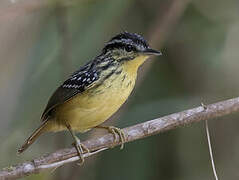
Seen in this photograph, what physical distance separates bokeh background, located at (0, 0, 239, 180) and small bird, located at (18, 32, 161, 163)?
3.67 ft

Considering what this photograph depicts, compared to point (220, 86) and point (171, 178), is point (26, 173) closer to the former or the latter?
point (171, 178)

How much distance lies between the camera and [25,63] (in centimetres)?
643

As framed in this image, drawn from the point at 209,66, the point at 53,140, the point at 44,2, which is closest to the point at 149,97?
the point at 209,66

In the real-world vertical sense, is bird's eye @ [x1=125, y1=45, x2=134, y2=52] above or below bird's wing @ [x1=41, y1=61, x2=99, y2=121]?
above

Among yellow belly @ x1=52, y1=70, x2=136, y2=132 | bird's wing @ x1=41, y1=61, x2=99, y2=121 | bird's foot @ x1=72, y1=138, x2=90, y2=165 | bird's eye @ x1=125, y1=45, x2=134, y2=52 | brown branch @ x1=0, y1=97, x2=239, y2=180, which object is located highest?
bird's eye @ x1=125, y1=45, x2=134, y2=52

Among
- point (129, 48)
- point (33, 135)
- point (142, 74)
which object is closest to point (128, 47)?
point (129, 48)

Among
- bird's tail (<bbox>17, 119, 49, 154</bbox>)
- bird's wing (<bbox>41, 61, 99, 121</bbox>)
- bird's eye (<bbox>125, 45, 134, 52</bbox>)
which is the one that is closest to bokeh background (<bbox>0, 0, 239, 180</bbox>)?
bird's tail (<bbox>17, 119, 49, 154</bbox>)

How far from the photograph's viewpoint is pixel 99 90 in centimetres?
470

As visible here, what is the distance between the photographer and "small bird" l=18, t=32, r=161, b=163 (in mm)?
4684

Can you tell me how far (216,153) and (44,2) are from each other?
98.0 inches

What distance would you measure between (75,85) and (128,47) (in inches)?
21.4

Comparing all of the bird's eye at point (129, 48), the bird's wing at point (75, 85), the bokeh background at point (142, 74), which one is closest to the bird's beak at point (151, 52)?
the bird's eye at point (129, 48)

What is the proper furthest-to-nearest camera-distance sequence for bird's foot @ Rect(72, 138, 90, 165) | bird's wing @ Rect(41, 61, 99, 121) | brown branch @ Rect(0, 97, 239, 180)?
1. bird's wing @ Rect(41, 61, 99, 121)
2. bird's foot @ Rect(72, 138, 90, 165)
3. brown branch @ Rect(0, 97, 239, 180)

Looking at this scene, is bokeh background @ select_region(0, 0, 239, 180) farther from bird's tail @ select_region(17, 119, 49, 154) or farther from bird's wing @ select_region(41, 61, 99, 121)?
bird's wing @ select_region(41, 61, 99, 121)
